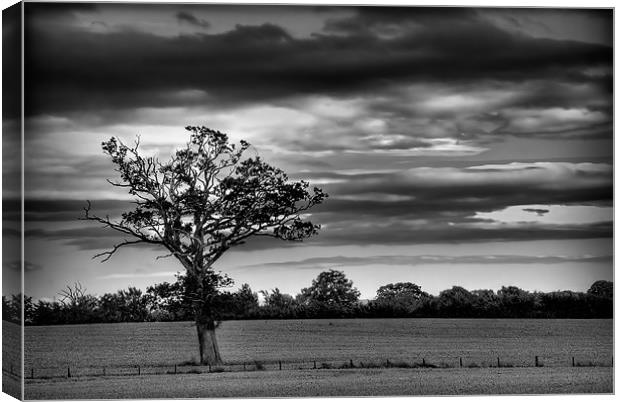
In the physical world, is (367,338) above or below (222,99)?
below

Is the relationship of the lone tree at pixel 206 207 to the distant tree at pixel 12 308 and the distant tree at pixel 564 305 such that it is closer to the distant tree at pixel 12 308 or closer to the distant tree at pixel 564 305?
the distant tree at pixel 12 308

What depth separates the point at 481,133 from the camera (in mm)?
26750

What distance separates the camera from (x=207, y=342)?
26.5 metres

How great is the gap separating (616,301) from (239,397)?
7176mm

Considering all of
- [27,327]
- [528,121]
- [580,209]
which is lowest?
[27,327]

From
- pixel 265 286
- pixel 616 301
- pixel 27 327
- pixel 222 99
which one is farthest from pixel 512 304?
pixel 27 327

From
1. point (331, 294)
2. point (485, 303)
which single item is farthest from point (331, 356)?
point (485, 303)

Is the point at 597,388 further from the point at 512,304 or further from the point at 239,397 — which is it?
the point at 239,397

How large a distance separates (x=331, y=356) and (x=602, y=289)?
5164 mm

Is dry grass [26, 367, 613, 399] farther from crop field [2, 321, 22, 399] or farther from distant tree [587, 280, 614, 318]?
distant tree [587, 280, 614, 318]

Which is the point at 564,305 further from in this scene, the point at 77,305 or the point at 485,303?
the point at 77,305

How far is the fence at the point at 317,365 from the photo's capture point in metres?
25.8

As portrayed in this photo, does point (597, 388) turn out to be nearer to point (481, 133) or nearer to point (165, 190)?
point (481, 133)

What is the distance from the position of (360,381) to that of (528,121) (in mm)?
5665
